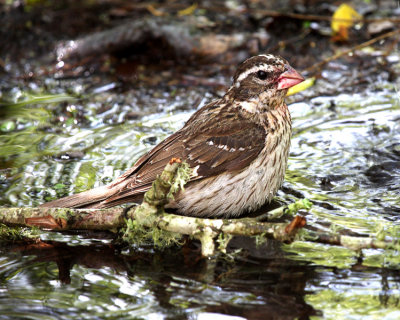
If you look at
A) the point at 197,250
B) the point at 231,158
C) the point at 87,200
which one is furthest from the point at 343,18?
the point at 197,250

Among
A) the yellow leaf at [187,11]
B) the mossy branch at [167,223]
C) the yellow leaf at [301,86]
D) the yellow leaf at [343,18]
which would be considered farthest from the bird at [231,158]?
the yellow leaf at [187,11]

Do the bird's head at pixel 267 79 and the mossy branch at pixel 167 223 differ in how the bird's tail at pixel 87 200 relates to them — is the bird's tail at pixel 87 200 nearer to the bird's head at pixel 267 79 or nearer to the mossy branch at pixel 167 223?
the mossy branch at pixel 167 223

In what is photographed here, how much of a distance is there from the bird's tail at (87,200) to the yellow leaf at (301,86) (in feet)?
9.11

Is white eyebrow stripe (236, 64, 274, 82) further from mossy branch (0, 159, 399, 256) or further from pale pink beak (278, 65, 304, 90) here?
mossy branch (0, 159, 399, 256)

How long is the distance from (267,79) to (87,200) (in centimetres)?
179

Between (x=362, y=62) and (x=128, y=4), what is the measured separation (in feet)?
12.6

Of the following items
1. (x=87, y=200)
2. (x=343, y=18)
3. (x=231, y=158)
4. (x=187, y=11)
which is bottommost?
(x=87, y=200)

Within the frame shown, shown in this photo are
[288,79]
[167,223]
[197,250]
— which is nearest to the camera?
[167,223]

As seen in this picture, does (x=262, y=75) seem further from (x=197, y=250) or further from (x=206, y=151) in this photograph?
(x=197, y=250)

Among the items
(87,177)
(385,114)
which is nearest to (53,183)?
(87,177)

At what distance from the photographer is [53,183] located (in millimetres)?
5629

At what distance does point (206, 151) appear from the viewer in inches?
199

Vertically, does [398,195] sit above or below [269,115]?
below

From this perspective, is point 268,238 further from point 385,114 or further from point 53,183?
point 385,114
